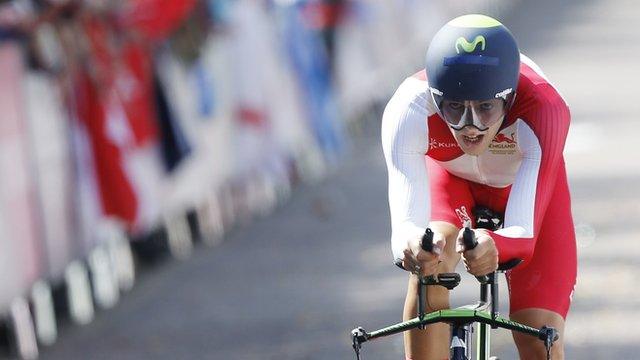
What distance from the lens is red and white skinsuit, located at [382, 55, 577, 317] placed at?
6211 millimetres

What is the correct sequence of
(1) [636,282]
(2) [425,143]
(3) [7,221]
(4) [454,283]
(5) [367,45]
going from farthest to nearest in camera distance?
(5) [367,45] → (1) [636,282] → (3) [7,221] → (2) [425,143] → (4) [454,283]

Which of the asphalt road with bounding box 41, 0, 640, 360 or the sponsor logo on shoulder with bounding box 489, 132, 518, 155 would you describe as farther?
the asphalt road with bounding box 41, 0, 640, 360

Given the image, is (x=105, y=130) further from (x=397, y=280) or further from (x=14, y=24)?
(x=397, y=280)

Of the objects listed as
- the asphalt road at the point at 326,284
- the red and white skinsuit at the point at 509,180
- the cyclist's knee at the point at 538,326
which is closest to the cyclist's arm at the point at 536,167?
the red and white skinsuit at the point at 509,180

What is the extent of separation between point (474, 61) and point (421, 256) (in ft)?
2.14

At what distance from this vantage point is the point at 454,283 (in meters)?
5.89

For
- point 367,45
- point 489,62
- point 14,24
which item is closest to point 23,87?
point 14,24

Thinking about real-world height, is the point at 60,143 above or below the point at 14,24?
below

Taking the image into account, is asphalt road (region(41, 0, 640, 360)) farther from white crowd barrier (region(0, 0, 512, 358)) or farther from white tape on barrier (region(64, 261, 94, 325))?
white crowd barrier (region(0, 0, 512, 358))

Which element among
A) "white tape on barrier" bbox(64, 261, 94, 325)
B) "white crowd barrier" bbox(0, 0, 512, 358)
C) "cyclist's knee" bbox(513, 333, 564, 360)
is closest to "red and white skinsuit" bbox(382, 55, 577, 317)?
"cyclist's knee" bbox(513, 333, 564, 360)

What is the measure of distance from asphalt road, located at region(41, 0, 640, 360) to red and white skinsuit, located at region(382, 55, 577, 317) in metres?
3.62

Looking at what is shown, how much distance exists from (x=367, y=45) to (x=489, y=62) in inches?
641

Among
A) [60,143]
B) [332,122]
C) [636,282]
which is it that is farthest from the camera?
[332,122]

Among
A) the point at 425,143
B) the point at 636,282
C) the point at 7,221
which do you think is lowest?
the point at 636,282
